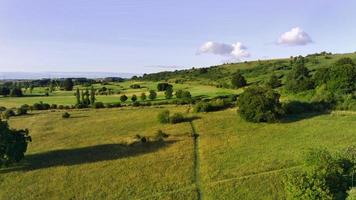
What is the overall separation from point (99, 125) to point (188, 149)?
27.2 m

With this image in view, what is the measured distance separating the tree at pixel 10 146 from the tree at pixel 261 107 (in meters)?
37.0

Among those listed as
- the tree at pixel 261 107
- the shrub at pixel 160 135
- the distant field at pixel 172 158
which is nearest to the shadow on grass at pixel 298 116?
the distant field at pixel 172 158

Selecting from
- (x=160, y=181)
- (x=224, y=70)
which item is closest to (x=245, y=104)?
(x=160, y=181)

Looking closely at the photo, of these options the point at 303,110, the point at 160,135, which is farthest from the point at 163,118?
the point at 303,110

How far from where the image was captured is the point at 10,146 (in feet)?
169

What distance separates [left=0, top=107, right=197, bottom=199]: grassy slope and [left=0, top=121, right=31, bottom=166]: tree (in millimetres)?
2139

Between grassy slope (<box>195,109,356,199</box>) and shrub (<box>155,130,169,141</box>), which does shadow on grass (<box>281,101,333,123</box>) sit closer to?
grassy slope (<box>195,109,356,199</box>)

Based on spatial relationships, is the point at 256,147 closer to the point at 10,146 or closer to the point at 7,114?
the point at 10,146

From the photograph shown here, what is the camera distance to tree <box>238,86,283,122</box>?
67.6 metres

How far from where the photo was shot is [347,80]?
3743 inches

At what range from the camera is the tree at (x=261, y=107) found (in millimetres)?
67562

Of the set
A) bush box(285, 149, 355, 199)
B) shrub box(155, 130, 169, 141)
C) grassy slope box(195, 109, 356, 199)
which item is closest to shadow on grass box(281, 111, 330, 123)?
grassy slope box(195, 109, 356, 199)

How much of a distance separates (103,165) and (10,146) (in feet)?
41.4

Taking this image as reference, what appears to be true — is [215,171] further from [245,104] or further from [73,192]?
[245,104]
